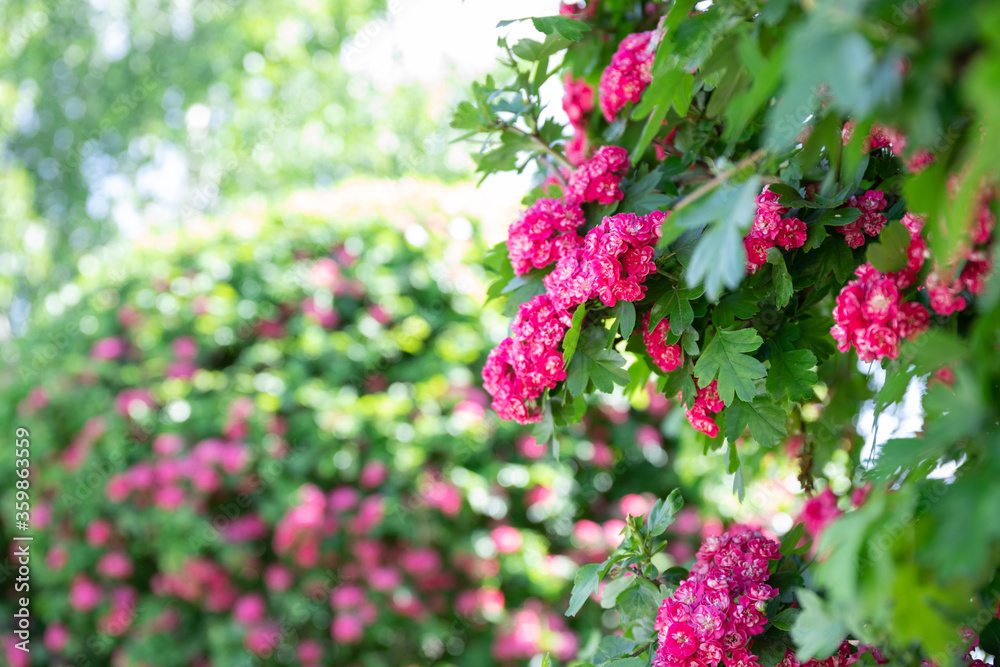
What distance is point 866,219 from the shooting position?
3.68ft

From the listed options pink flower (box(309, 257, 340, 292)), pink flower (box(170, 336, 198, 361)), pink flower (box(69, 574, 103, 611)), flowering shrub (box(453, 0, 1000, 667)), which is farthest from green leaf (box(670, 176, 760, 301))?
pink flower (box(69, 574, 103, 611))

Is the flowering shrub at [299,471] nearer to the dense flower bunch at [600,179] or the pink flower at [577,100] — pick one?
the pink flower at [577,100]

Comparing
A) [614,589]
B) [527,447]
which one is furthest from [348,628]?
[614,589]

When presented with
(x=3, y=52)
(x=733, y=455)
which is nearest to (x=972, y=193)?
(x=733, y=455)

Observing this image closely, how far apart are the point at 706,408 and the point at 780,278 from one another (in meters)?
0.26

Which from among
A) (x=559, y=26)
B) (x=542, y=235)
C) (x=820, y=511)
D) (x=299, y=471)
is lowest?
(x=299, y=471)

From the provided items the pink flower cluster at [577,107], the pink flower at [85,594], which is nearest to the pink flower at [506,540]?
the pink flower at [85,594]

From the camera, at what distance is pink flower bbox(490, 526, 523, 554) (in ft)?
11.0

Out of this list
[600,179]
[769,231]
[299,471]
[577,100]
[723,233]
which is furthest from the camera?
[299,471]

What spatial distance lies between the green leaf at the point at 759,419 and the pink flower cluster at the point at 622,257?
25 centimetres

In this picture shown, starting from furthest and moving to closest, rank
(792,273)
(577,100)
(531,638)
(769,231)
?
(531,638) → (577,100) → (792,273) → (769,231)

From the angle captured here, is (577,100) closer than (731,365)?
No

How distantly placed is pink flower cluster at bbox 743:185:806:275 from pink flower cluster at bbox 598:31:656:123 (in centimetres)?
41

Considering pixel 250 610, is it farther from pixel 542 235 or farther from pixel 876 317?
pixel 876 317
